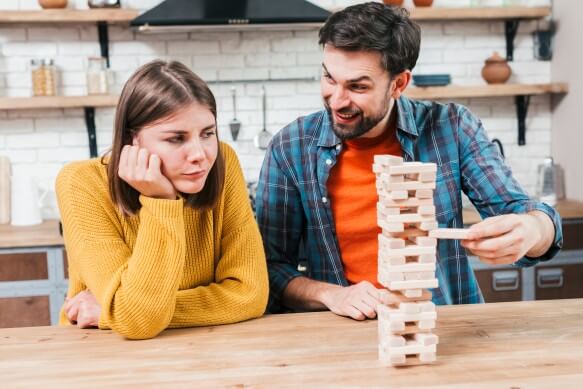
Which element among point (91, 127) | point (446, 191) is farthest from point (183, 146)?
point (91, 127)

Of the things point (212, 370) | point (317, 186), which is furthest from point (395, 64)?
point (212, 370)

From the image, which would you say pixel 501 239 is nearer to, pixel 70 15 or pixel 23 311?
pixel 23 311

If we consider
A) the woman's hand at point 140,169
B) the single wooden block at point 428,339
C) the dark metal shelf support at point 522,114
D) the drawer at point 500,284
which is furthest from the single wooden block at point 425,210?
the dark metal shelf support at point 522,114

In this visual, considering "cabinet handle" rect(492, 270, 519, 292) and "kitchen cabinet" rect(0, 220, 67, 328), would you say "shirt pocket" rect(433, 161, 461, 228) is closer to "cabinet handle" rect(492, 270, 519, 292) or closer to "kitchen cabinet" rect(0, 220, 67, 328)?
"cabinet handle" rect(492, 270, 519, 292)

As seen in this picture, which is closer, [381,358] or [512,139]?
[381,358]

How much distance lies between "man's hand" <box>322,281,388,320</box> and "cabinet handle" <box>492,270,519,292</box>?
1.97 m

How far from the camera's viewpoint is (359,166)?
2002 mm

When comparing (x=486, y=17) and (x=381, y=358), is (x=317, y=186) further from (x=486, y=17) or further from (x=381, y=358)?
(x=486, y=17)

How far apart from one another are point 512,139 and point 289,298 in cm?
267

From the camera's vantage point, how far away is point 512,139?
164 inches

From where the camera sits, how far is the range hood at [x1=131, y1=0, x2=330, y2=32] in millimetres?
3348

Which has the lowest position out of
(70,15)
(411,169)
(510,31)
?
(411,169)

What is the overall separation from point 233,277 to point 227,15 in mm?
2030

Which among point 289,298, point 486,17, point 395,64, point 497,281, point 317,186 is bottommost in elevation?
point 497,281
